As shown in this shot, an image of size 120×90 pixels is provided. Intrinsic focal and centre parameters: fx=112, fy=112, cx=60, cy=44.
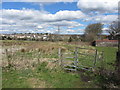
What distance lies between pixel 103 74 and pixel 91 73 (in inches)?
28.4

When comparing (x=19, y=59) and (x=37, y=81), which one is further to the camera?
(x=19, y=59)

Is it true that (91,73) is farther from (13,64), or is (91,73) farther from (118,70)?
(13,64)

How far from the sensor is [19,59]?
29.1 feet

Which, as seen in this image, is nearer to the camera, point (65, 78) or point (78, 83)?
point (78, 83)

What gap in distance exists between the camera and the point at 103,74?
20.7 feet

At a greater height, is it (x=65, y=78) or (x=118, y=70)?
(x=118, y=70)

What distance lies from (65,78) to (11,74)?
3.20 metres

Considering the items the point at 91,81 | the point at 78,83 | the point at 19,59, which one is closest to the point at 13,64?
the point at 19,59

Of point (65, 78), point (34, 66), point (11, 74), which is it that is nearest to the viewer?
point (65, 78)

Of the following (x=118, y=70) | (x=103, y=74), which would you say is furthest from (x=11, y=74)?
(x=118, y=70)

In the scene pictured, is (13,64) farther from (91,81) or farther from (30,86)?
(91,81)

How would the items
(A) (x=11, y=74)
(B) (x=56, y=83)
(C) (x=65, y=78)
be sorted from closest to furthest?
(B) (x=56, y=83) < (C) (x=65, y=78) < (A) (x=11, y=74)

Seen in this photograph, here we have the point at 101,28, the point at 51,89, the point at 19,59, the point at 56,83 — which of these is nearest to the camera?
the point at 51,89

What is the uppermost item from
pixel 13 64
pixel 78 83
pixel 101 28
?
pixel 101 28
